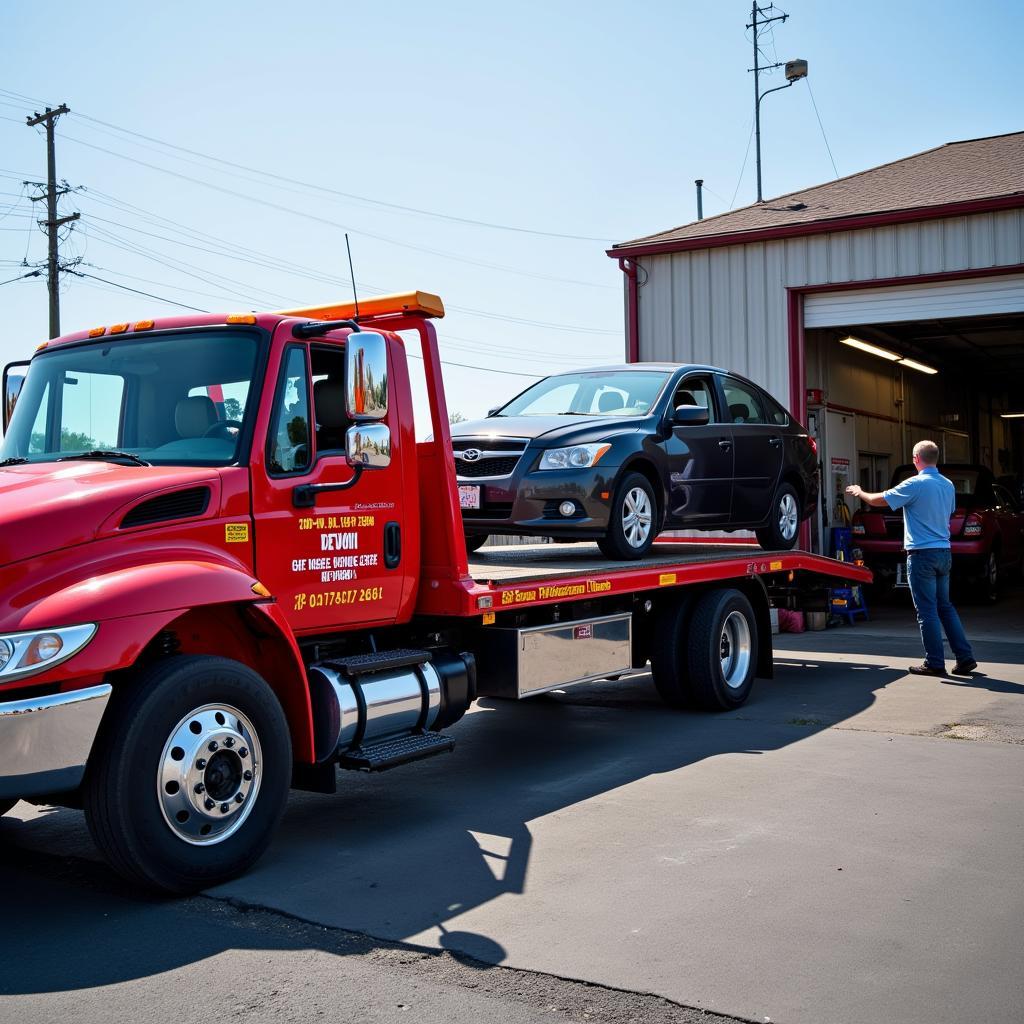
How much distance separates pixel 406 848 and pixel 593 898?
1160mm

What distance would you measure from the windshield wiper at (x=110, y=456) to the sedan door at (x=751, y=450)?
572 cm

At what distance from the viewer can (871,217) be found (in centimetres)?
1455

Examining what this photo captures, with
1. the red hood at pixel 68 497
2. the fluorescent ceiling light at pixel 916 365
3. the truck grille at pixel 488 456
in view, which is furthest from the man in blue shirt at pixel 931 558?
the fluorescent ceiling light at pixel 916 365

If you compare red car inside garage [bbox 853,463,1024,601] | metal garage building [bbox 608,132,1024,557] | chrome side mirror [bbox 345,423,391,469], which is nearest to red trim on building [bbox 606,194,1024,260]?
metal garage building [bbox 608,132,1024,557]

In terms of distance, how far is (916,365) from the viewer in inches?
926

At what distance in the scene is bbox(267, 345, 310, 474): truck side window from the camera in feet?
17.9

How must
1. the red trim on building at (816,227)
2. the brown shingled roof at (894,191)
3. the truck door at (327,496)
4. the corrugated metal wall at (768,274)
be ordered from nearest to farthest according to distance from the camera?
the truck door at (327,496), the red trim on building at (816,227), the corrugated metal wall at (768,274), the brown shingled roof at (894,191)

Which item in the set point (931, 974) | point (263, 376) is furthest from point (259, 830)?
point (931, 974)

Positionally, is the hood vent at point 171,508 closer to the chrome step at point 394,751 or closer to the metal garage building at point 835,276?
the chrome step at point 394,751

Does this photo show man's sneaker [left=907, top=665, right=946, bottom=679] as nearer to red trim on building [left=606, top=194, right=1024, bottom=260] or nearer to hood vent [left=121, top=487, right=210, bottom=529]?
red trim on building [left=606, top=194, right=1024, bottom=260]

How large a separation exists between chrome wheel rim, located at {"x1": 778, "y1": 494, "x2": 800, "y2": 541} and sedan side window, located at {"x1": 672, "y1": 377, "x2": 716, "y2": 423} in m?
1.35

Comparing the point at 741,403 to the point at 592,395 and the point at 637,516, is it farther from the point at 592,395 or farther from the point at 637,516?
the point at 637,516

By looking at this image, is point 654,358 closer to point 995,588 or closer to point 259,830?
point 995,588

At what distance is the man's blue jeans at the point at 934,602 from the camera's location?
10.4m
